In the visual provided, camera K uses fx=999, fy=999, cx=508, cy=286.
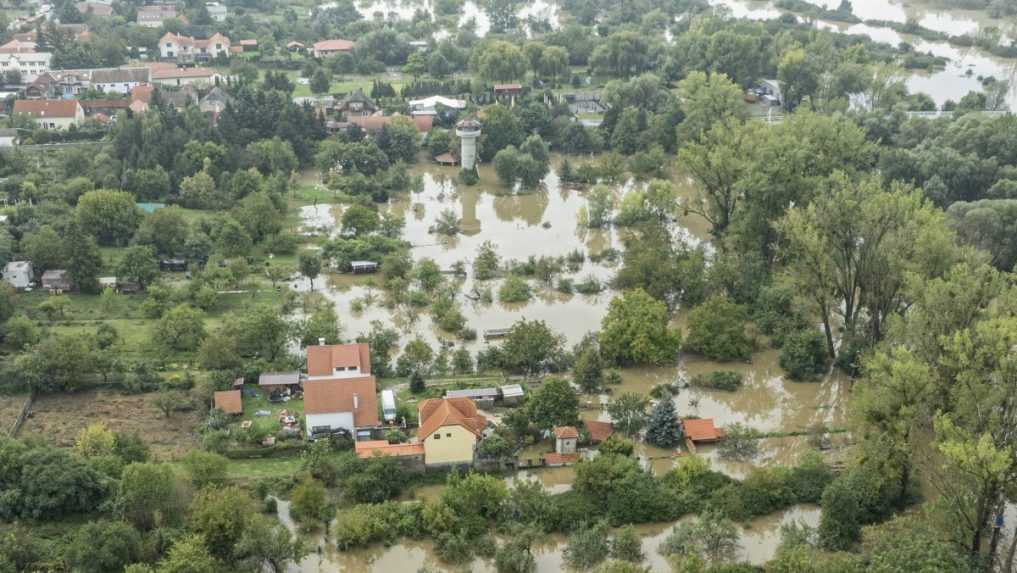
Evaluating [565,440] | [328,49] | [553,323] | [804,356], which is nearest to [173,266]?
[553,323]

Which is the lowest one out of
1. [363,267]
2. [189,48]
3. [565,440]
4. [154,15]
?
[363,267]

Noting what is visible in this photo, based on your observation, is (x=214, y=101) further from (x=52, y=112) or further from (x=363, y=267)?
(x=363, y=267)

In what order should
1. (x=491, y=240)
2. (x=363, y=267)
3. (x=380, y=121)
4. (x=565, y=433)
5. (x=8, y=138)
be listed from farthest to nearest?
(x=380, y=121) < (x=8, y=138) < (x=491, y=240) < (x=363, y=267) < (x=565, y=433)

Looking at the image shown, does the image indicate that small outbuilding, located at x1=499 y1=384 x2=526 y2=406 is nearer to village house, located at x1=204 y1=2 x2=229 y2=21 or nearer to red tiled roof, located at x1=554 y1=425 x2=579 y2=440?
red tiled roof, located at x1=554 y1=425 x2=579 y2=440

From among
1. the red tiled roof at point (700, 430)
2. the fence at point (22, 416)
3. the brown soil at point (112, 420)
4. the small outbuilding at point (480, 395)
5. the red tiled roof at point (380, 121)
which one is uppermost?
the red tiled roof at point (380, 121)

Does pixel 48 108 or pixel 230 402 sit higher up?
pixel 48 108

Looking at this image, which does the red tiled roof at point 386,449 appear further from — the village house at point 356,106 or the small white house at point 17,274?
the village house at point 356,106

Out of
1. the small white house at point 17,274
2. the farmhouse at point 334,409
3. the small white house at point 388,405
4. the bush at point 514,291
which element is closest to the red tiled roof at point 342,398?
the farmhouse at point 334,409
